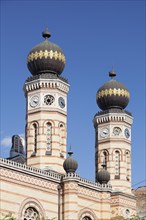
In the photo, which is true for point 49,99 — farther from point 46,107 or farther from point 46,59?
point 46,59

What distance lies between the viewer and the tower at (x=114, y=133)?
43.1 m

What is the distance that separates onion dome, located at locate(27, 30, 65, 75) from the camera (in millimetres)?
40188

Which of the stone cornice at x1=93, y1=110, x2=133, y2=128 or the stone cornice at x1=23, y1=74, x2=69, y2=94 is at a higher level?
the stone cornice at x1=23, y1=74, x2=69, y2=94

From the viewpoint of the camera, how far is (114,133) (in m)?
43.7

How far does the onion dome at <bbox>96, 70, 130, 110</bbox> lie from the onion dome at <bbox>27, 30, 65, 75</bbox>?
493 centimetres

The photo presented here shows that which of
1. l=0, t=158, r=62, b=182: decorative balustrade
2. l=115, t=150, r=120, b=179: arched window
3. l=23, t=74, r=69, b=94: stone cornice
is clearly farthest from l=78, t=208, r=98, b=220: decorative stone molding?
l=23, t=74, r=69, b=94: stone cornice

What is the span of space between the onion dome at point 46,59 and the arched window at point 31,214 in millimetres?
10269

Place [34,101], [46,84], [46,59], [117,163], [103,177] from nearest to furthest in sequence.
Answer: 1. [103,177]
2. [46,84]
3. [34,101]
4. [46,59]
5. [117,163]

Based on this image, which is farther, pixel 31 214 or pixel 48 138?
pixel 48 138

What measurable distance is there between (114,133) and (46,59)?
7824 millimetres

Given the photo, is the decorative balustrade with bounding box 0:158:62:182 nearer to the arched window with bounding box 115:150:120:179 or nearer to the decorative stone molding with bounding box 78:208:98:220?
→ the decorative stone molding with bounding box 78:208:98:220

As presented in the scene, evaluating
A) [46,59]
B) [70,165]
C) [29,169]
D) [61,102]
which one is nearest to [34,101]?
[61,102]

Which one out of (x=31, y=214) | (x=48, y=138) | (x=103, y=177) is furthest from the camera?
(x=103, y=177)

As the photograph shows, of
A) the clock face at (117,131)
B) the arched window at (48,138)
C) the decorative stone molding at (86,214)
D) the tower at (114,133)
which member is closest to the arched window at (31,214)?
the decorative stone molding at (86,214)
